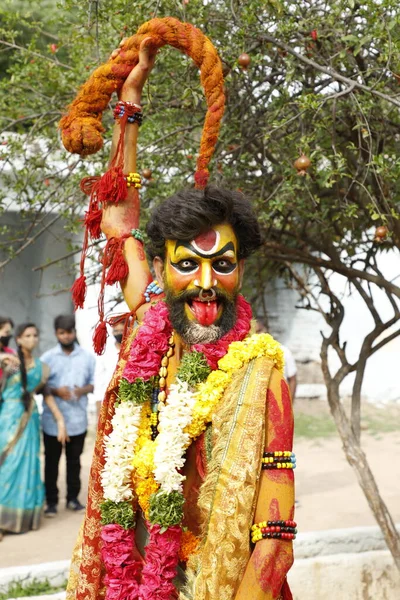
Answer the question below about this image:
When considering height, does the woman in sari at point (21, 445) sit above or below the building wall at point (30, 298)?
below

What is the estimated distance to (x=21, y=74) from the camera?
5273mm

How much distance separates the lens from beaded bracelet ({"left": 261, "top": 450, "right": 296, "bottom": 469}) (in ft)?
7.87

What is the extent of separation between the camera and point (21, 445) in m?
7.26

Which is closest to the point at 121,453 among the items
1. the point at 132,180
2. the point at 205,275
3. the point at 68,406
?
the point at 205,275

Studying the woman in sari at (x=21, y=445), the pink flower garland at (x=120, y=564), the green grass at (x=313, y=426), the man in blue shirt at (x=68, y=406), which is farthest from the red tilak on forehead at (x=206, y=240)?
the green grass at (x=313, y=426)

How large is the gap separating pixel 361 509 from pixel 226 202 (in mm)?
Result: 6047

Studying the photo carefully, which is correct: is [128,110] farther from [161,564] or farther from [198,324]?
→ [161,564]

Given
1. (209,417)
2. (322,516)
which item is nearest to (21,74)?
(209,417)

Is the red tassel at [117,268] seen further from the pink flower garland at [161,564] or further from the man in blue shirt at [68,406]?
the man in blue shirt at [68,406]

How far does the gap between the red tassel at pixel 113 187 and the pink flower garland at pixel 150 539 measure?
0.42 metres

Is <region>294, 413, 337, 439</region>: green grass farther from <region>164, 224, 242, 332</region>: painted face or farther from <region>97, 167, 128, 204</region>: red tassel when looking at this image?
<region>164, 224, 242, 332</region>: painted face

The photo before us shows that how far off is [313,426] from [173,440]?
1004cm

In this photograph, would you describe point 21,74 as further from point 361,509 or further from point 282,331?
point 282,331

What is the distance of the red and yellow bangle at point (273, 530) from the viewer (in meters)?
2.33
